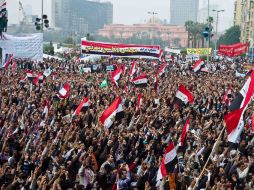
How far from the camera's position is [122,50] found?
41688mm

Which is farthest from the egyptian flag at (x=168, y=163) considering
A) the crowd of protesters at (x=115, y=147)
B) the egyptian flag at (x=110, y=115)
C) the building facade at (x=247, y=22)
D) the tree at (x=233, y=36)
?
the tree at (x=233, y=36)

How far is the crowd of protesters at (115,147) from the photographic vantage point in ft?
36.8

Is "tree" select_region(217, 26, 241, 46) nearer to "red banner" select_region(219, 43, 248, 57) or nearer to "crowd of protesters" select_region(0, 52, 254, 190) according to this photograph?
"red banner" select_region(219, 43, 248, 57)

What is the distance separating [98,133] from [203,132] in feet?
10.1

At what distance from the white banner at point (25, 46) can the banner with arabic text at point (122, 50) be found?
554cm

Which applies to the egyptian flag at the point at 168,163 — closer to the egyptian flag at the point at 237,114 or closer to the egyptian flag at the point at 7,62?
the egyptian flag at the point at 237,114

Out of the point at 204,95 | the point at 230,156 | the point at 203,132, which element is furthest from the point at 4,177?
the point at 204,95

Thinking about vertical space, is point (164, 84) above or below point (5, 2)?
below

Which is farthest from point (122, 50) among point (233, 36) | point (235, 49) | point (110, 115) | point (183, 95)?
point (233, 36)

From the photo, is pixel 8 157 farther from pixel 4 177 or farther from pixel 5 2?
pixel 5 2

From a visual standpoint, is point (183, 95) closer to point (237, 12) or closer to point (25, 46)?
point (25, 46)

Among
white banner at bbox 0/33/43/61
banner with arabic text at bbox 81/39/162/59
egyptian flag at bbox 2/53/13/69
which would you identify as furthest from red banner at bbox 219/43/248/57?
egyptian flag at bbox 2/53/13/69

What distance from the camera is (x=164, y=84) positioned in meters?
28.3

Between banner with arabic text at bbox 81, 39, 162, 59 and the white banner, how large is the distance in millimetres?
5541
